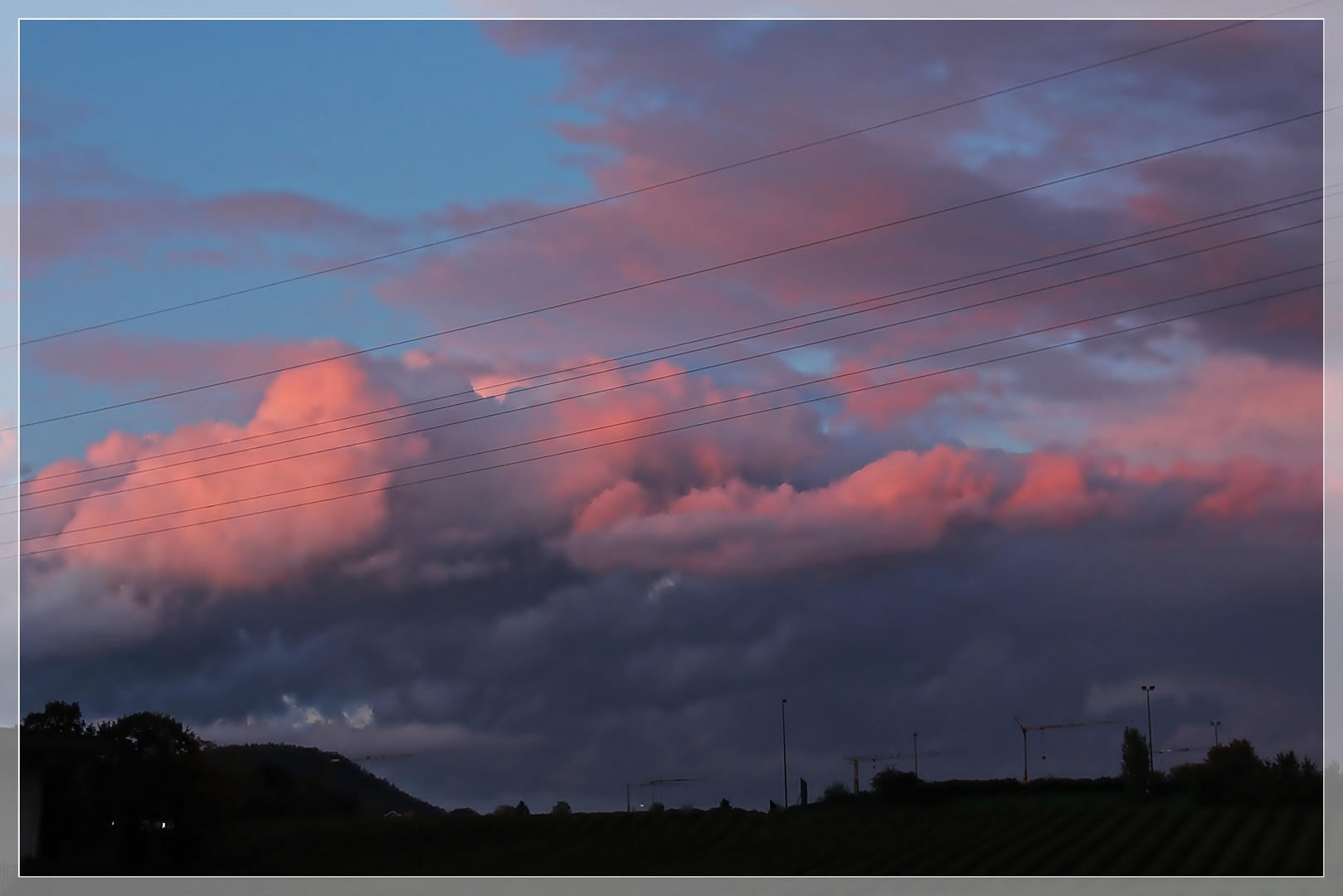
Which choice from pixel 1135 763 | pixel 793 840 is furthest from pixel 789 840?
pixel 1135 763

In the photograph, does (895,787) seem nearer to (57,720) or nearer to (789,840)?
(789,840)

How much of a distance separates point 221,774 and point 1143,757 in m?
34.1

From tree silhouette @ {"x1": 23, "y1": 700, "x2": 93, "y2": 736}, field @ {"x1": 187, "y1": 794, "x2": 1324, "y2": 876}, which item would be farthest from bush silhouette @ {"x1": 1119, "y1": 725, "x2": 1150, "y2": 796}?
tree silhouette @ {"x1": 23, "y1": 700, "x2": 93, "y2": 736}

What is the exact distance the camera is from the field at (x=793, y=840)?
4997 cm

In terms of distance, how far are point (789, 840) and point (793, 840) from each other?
5.8 inches

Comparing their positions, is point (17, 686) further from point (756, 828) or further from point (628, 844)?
point (756, 828)

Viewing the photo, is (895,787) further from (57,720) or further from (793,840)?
(57,720)

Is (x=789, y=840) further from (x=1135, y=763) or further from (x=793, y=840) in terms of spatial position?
(x=1135, y=763)

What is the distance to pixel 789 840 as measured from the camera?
52.4 meters

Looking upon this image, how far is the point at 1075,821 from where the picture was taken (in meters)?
52.2

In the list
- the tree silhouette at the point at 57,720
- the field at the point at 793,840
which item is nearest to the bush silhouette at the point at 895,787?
the field at the point at 793,840

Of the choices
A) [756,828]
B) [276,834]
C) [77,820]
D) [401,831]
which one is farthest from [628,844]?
[77,820]

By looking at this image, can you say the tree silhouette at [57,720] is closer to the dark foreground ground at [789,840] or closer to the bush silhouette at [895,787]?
the dark foreground ground at [789,840]

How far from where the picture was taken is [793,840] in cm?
5234
